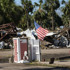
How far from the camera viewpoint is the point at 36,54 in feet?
49.5

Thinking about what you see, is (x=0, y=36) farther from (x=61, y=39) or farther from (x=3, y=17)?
(x=3, y=17)

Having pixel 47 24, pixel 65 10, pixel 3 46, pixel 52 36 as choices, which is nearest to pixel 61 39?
pixel 52 36

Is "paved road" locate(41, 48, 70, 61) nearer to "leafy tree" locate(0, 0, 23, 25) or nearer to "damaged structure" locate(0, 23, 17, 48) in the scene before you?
"damaged structure" locate(0, 23, 17, 48)

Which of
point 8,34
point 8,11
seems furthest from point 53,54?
point 8,11

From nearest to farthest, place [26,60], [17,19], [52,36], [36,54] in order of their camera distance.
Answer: [26,60] < [36,54] < [52,36] < [17,19]

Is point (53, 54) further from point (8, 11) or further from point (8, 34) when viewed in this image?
point (8, 11)

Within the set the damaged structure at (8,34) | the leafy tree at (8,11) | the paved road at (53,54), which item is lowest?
the paved road at (53,54)

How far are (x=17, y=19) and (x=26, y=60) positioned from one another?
4988 cm

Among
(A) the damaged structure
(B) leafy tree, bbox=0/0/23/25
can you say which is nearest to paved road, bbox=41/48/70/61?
(A) the damaged structure

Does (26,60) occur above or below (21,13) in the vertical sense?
below

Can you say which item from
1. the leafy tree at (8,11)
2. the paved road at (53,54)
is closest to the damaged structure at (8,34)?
the paved road at (53,54)

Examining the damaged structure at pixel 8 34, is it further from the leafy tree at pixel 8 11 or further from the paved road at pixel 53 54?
the leafy tree at pixel 8 11

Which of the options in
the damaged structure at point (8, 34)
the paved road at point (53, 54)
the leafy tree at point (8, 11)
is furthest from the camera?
the leafy tree at point (8, 11)

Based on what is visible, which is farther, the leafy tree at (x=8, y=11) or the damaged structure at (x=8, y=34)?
the leafy tree at (x=8, y=11)
